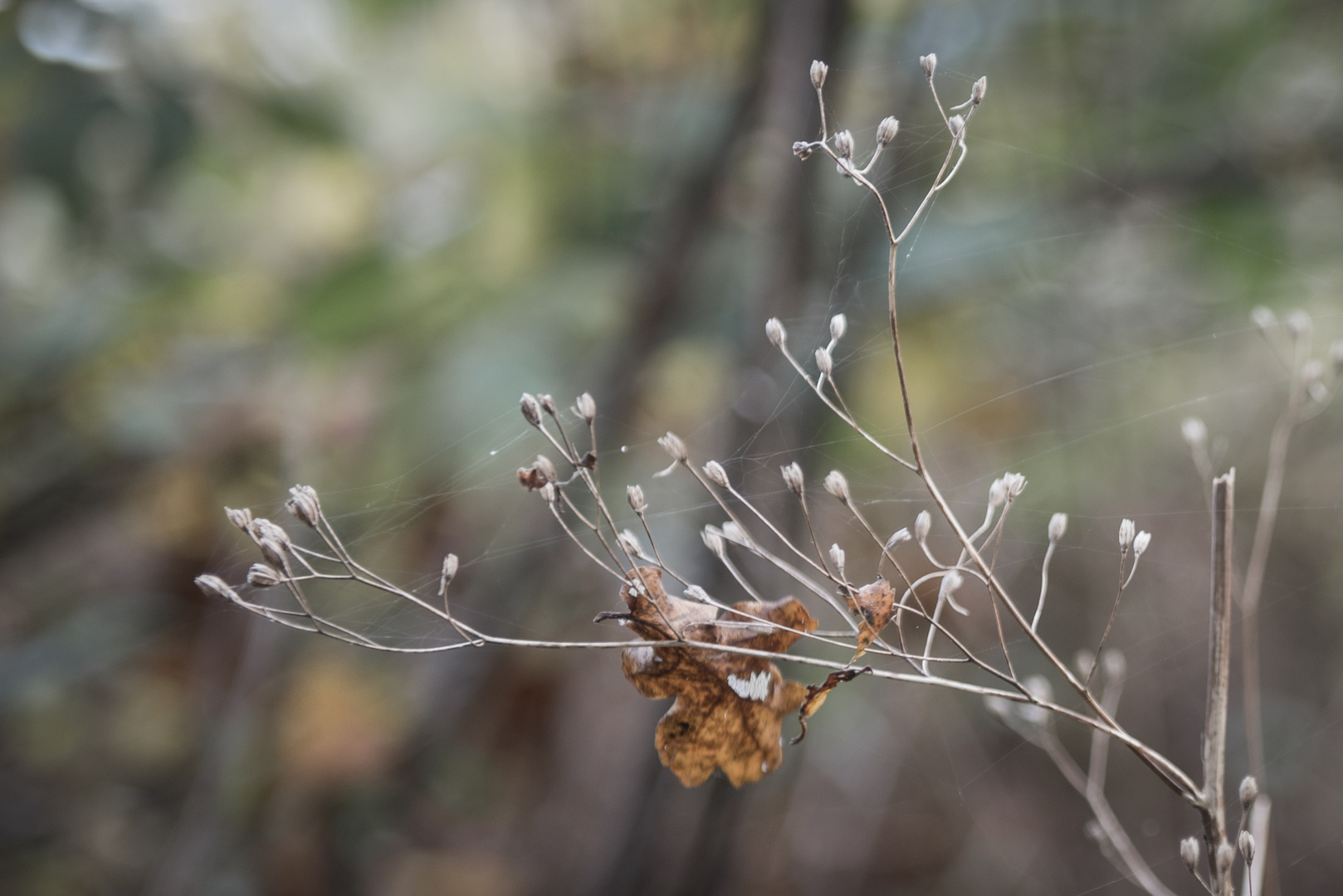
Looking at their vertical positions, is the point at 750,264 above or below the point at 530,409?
above

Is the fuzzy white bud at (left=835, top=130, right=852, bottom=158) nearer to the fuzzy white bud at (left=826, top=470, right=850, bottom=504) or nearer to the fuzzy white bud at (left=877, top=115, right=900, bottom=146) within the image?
the fuzzy white bud at (left=877, top=115, right=900, bottom=146)

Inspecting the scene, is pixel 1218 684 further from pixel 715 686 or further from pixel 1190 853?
pixel 715 686

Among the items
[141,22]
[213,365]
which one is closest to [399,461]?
[213,365]

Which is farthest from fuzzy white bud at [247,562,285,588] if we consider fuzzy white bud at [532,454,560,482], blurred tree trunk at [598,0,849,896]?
blurred tree trunk at [598,0,849,896]

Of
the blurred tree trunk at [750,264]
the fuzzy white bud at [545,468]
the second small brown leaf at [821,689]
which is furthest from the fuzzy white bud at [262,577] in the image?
the blurred tree trunk at [750,264]

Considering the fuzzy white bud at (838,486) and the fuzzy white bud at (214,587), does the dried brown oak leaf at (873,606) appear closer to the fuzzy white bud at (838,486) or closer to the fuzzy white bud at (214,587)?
the fuzzy white bud at (838,486)

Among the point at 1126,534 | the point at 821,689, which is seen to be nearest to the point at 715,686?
the point at 821,689
